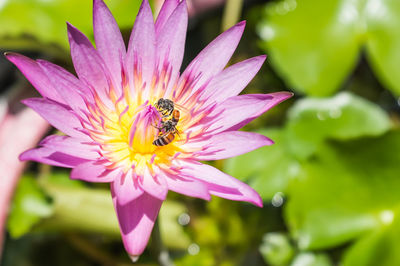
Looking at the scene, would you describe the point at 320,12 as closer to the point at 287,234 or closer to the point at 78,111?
the point at 287,234

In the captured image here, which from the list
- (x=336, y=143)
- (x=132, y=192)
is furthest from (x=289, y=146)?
(x=132, y=192)

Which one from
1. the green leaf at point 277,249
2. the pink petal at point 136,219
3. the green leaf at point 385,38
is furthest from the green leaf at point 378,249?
the pink petal at point 136,219

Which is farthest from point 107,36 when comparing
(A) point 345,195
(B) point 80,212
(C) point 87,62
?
(A) point 345,195

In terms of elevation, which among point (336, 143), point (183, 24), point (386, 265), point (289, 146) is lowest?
point (386, 265)

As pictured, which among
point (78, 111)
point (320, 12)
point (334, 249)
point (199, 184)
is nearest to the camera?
point (199, 184)

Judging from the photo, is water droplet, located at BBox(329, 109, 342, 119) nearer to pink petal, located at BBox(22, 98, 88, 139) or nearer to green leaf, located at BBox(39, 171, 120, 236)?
green leaf, located at BBox(39, 171, 120, 236)

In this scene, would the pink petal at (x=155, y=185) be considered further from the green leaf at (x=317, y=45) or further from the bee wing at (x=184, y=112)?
the green leaf at (x=317, y=45)

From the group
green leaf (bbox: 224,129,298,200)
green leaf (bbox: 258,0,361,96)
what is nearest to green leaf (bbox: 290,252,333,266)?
green leaf (bbox: 224,129,298,200)
